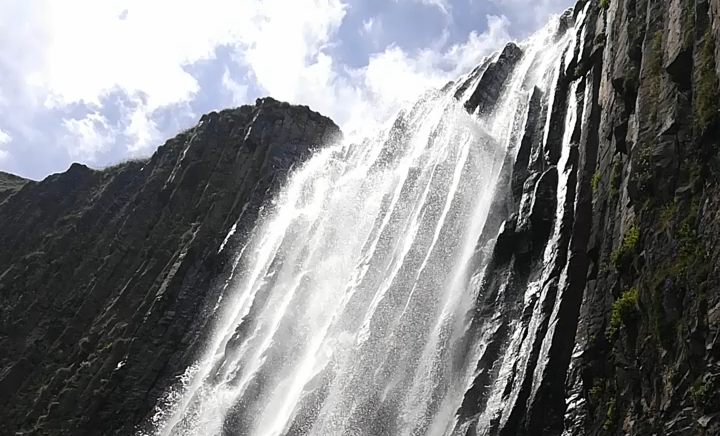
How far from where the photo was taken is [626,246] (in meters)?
17.1

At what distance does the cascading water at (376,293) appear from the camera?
23.4 meters

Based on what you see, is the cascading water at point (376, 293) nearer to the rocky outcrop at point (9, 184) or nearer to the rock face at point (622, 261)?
the rock face at point (622, 261)

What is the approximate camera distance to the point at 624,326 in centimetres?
1617

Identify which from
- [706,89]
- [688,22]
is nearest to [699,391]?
[706,89]

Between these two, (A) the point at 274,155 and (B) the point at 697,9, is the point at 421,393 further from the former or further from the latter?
(A) the point at 274,155

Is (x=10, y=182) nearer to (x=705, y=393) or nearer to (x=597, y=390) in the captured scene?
(x=597, y=390)

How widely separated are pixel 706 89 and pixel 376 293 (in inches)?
650

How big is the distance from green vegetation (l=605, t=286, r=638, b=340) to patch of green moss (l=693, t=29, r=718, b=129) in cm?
417

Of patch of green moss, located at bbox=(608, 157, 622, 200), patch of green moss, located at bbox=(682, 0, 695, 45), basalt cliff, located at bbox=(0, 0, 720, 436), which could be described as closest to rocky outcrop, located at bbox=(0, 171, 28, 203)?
basalt cliff, located at bbox=(0, 0, 720, 436)

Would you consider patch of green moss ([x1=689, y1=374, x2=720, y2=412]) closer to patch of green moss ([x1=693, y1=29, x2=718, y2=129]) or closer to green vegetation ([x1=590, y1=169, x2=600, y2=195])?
patch of green moss ([x1=693, y1=29, x2=718, y2=129])

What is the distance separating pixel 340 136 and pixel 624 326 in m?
43.1

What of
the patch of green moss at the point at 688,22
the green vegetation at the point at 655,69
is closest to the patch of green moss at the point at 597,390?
the green vegetation at the point at 655,69

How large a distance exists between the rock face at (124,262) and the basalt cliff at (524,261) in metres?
0.15

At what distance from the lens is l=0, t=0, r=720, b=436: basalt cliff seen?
49.8 feet
